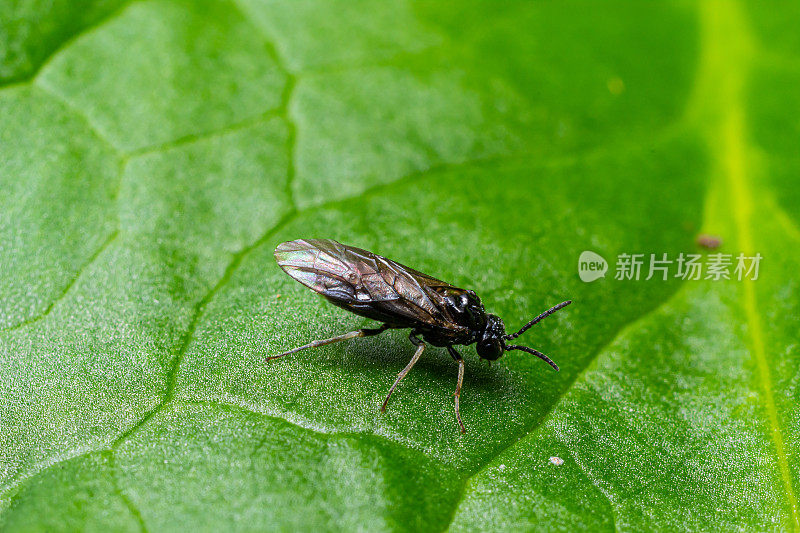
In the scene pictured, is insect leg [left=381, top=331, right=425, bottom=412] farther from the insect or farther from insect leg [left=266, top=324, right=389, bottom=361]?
insect leg [left=266, top=324, right=389, bottom=361]

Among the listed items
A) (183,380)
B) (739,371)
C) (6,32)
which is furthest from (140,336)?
(739,371)

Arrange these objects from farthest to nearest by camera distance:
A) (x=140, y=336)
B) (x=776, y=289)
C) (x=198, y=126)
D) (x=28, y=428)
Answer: (x=198, y=126)
(x=776, y=289)
(x=140, y=336)
(x=28, y=428)

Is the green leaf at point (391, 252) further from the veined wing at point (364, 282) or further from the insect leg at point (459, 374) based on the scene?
the veined wing at point (364, 282)

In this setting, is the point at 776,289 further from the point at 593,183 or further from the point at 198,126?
the point at 198,126

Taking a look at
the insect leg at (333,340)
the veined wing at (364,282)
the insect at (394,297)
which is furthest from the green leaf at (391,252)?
the veined wing at (364,282)

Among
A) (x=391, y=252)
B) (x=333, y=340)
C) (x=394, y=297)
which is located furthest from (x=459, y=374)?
(x=391, y=252)

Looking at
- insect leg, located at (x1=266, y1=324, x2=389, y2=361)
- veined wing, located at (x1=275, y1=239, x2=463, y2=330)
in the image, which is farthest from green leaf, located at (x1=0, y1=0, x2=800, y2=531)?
veined wing, located at (x1=275, y1=239, x2=463, y2=330)
